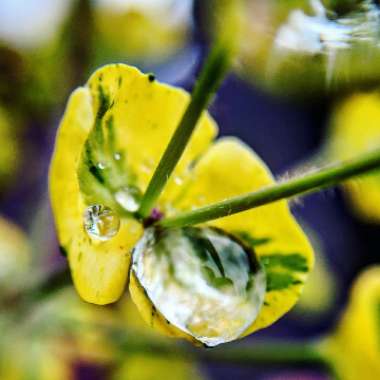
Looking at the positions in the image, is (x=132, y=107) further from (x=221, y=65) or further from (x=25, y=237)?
(x=25, y=237)

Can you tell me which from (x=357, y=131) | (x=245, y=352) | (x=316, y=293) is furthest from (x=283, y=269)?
(x=316, y=293)

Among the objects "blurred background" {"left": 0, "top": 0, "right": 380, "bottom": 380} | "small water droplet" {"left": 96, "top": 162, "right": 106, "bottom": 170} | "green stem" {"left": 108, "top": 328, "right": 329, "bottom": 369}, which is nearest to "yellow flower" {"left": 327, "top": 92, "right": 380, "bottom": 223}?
"blurred background" {"left": 0, "top": 0, "right": 380, "bottom": 380}

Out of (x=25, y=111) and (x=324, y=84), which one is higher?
(x=324, y=84)

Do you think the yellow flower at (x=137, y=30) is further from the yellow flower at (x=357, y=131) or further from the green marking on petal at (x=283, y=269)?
the green marking on petal at (x=283, y=269)

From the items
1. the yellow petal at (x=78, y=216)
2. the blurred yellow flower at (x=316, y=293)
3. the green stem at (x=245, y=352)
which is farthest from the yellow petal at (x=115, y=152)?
the blurred yellow flower at (x=316, y=293)

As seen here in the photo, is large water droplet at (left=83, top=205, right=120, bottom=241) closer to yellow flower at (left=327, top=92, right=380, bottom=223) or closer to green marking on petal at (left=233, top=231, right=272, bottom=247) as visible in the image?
green marking on petal at (left=233, top=231, right=272, bottom=247)

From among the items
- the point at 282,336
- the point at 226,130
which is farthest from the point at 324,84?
the point at 282,336
